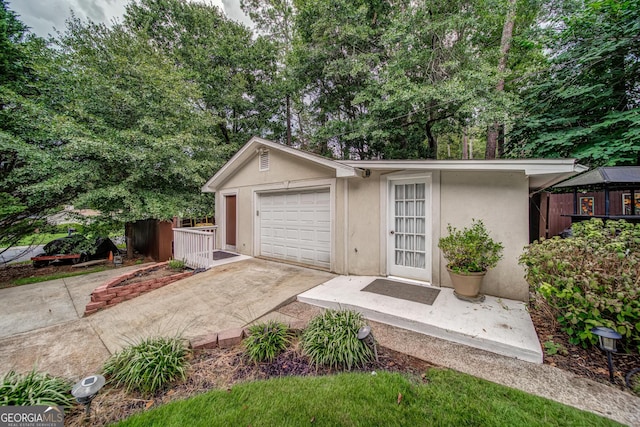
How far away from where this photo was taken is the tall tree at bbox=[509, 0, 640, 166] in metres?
6.02

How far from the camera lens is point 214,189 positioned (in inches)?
357

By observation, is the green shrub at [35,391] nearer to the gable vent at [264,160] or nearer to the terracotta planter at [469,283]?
the terracotta planter at [469,283]

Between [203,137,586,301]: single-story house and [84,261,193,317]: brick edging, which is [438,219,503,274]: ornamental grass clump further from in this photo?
[84,261,193,317]: brick edging

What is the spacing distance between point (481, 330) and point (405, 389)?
155 cm

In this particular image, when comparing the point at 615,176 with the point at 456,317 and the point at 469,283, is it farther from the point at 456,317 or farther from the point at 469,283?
the point at 456,317

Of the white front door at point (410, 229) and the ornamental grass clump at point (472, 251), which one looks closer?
the ornamental grass clump at point (472, 251)

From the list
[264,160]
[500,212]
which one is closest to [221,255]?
[264,160]

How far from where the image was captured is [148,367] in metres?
2.44

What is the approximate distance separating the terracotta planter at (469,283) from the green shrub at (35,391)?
5.03 meters

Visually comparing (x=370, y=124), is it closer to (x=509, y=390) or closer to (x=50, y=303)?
(x=509, y=390)

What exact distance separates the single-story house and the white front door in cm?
2

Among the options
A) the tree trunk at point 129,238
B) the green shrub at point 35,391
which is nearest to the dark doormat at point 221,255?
the tree trunk at point 129,238

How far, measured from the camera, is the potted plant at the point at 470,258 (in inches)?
151

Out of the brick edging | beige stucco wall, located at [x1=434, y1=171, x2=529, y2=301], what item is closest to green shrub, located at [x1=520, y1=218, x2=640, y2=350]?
beige stucco wall, located at [x1=434, y1=171, x2=529, y2=301]
